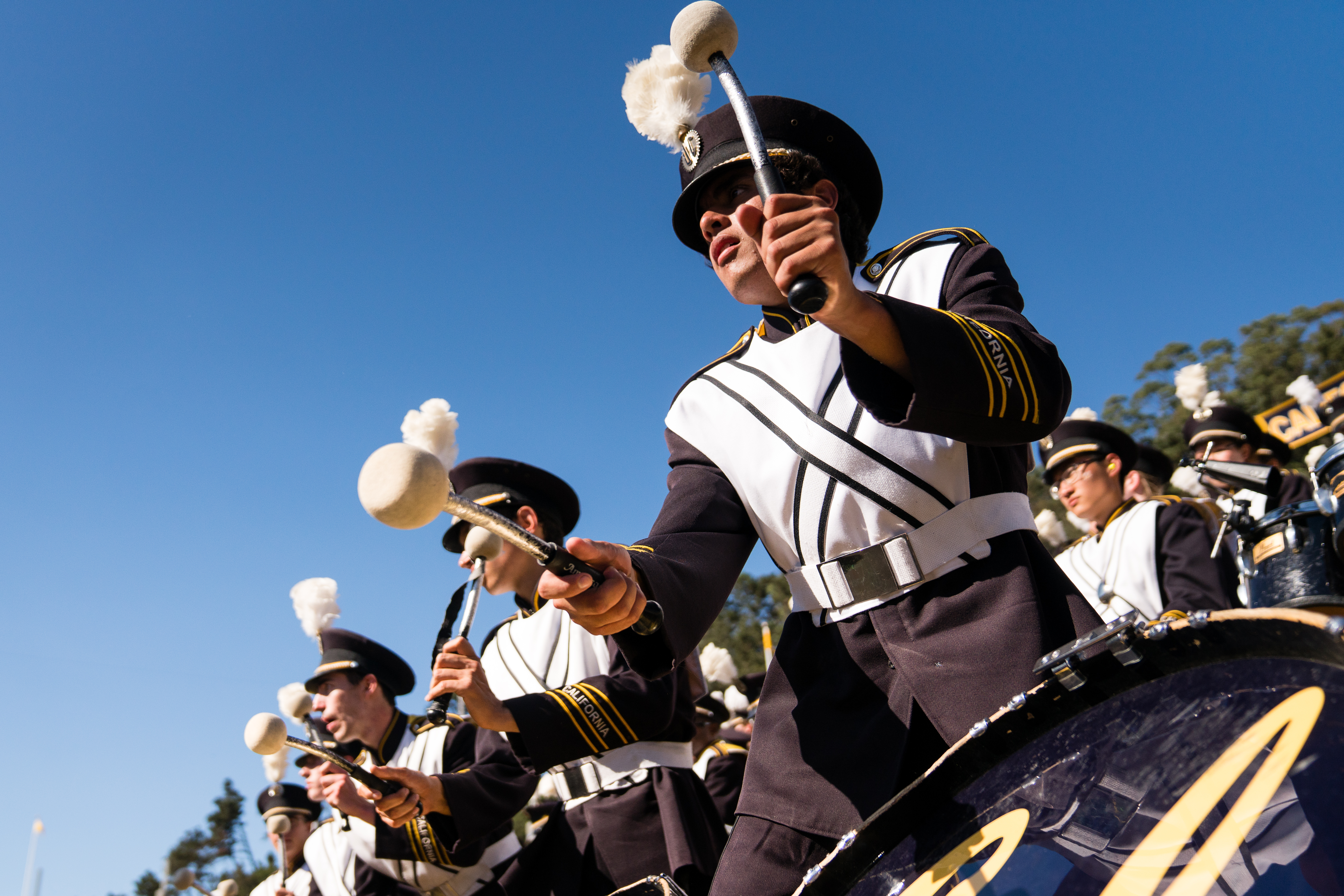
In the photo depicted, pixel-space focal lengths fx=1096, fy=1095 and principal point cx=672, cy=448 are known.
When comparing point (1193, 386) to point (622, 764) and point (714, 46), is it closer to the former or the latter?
point (622, 764)

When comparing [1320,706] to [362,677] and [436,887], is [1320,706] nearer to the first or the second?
[436,887]

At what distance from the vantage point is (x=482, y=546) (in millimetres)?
3494

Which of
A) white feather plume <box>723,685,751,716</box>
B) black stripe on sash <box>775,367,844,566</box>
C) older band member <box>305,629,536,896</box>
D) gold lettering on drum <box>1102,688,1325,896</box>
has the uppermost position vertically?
white feather plume <box>723,685,751,716</box>

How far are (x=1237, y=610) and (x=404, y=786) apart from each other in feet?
12.1

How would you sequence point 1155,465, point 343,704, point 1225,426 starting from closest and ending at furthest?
point 343,704, point 1225,426, point 1155,465

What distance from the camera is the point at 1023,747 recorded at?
47.0 inches

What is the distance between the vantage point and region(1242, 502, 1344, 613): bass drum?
402cm

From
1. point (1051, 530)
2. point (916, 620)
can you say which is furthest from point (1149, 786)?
point (1051, 530)

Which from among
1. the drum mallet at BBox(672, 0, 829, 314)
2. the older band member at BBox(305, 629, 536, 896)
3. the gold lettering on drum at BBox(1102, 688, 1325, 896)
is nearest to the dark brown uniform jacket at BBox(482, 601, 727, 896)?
the older band member at BBox(305, 629, 536, 896)

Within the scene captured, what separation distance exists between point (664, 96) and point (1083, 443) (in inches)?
190

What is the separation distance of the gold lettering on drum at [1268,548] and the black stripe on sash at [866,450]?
2.91 meters

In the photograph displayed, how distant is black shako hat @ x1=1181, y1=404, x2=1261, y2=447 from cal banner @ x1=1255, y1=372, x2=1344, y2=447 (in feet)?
56.1

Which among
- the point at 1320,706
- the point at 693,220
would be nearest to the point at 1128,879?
the point at 1320,706

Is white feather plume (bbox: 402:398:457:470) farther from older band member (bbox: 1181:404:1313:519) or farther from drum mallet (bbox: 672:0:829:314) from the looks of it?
older band member (bbox: 1181:404:1313:519)
